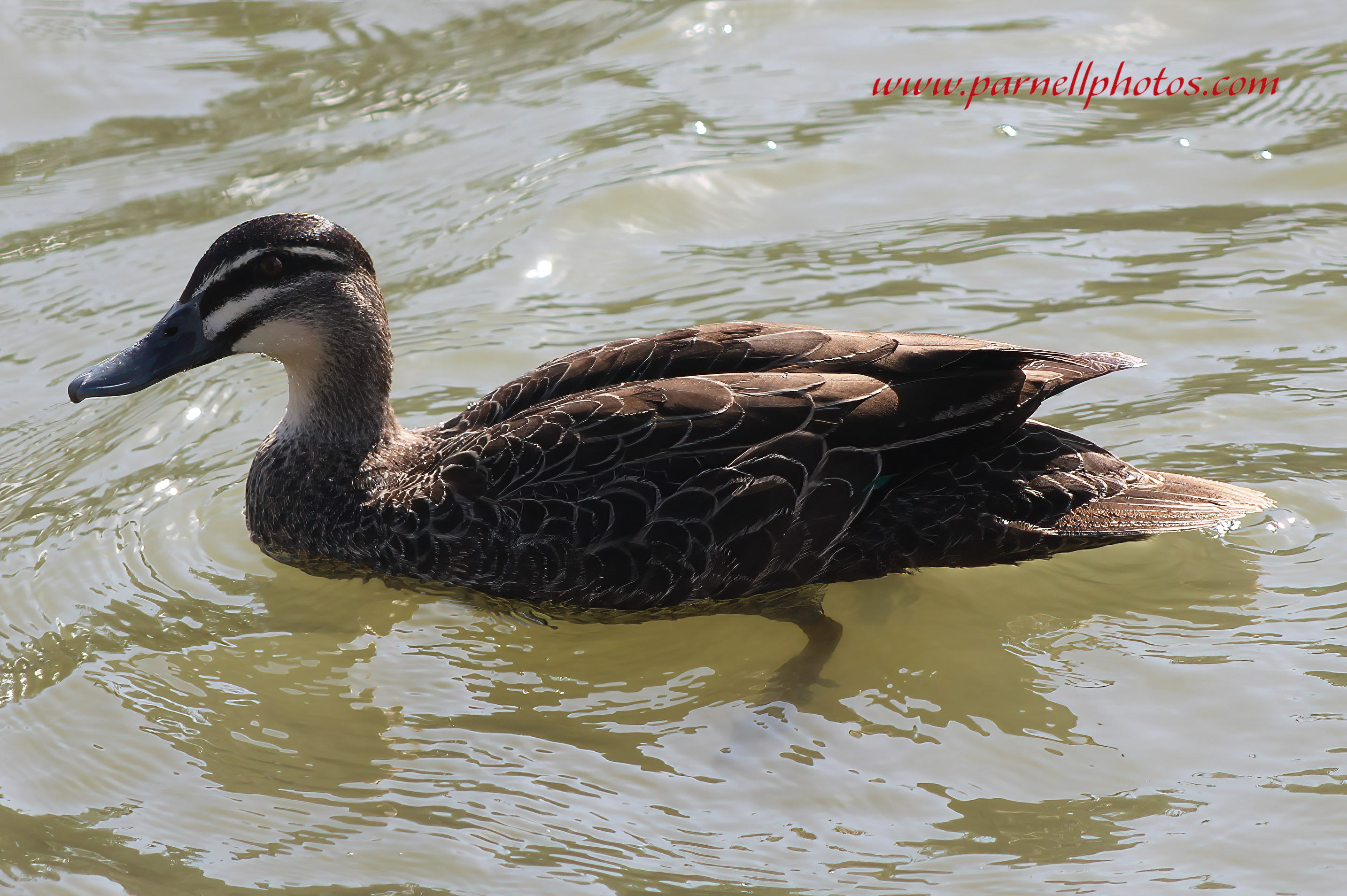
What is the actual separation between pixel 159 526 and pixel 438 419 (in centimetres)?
172

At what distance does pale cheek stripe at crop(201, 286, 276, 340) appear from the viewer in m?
7.31

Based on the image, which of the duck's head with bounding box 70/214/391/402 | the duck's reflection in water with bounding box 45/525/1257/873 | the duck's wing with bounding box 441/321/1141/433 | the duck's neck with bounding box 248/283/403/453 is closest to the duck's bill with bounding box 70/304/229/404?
the duck's head with bounding box 70/214/391/402

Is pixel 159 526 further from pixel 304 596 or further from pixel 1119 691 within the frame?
pixel 1119 691

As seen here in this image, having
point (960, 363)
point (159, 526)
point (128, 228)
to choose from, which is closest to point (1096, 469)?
point (960, 363)

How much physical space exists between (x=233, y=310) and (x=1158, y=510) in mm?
4555

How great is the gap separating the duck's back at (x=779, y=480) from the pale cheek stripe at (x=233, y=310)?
4.08 ft

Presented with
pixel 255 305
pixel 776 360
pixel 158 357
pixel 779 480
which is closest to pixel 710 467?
pixel 779 480

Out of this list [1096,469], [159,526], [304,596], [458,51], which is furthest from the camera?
[458,51]

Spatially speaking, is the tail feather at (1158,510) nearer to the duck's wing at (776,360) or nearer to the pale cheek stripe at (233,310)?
the duck's wing at (776,360)

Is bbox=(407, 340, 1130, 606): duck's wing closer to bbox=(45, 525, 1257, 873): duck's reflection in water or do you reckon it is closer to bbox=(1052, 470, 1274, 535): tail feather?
bbox=(45, 525, 1257, 873): duck's reflection in water

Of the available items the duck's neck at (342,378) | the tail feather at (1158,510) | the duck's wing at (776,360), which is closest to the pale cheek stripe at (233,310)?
the duck's neck at (342,378)

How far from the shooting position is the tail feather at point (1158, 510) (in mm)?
6820

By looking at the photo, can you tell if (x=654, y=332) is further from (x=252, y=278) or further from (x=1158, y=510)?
(x=1158, y=510)

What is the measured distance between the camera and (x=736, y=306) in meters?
9.62
